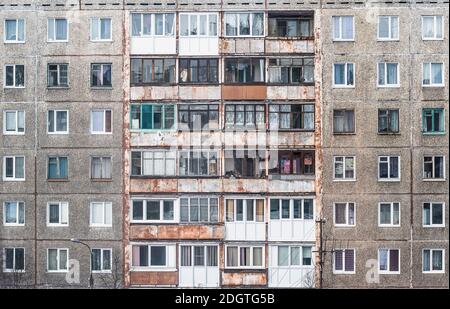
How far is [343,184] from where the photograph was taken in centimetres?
863

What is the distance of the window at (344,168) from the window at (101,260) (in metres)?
2.73

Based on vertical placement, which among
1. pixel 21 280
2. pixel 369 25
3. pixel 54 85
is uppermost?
pixel 369 25

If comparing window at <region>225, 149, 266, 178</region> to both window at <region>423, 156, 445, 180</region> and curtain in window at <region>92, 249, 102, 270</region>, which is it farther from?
window at <region>423, 156, 445, 180</region>

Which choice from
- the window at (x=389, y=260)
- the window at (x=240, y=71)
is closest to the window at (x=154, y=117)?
the window at (x=240, y=71)

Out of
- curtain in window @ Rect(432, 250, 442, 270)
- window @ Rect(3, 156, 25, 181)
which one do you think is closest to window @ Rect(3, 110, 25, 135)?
window @ Rect(3, 156, 25, 181)

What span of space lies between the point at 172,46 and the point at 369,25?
7.40 feet

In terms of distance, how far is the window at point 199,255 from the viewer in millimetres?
8562

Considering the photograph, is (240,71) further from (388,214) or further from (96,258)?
(96,258)

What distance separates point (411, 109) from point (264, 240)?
2.24 meters

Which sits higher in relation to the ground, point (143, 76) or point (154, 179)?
point (143, 76)

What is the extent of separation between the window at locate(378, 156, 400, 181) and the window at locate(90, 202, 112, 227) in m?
3.10
